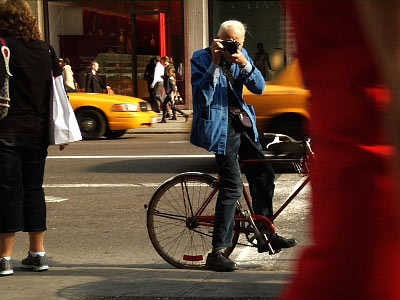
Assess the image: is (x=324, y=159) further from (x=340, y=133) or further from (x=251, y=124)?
(x=251, y=124)

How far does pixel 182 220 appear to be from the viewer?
569cm

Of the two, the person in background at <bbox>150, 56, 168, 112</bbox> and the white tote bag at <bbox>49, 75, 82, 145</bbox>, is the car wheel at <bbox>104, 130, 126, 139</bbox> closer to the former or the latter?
the person in background at <bbox>150, 56, 168, 112</bbox>

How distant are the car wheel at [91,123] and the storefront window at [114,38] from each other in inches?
293

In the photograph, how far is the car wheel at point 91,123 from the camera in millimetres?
16203

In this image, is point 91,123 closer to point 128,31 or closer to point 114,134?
point 114,134

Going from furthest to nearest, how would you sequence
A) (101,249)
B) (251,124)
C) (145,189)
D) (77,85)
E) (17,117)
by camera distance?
(77,85)
(145,189)
(101,249)
(251,124)
(17,117)

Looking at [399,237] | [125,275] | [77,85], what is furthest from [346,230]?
[77,85]

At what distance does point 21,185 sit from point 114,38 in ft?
63.2

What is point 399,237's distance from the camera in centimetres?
110

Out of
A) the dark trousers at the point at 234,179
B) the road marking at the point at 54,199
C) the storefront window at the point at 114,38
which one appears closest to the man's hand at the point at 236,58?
the dark trousers at the point at 234,179

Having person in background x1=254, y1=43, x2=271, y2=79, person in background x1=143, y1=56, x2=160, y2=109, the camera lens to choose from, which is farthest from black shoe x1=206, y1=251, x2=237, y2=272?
person in background x1=143, y1=56, x2=160, y2=109

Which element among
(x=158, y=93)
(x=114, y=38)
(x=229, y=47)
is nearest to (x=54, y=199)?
(x=229, y=47)

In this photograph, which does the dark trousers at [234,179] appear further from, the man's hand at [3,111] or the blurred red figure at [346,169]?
the blurred red figure at [346,169]

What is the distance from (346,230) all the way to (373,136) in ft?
0.46
